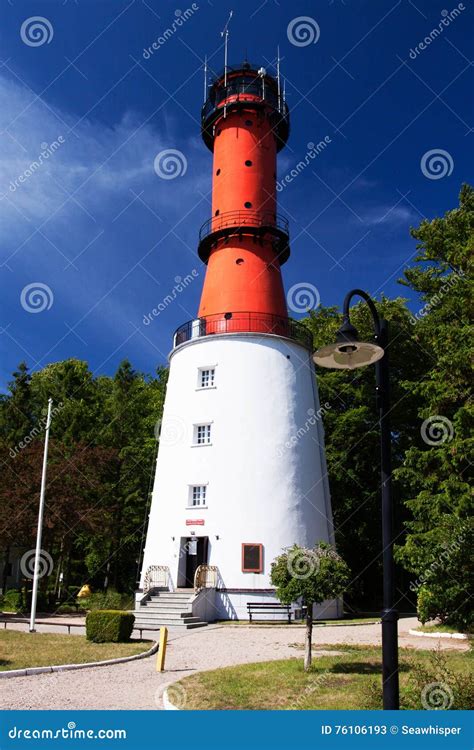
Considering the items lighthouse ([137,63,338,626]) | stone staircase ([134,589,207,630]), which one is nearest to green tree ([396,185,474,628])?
lighthouse ([137,63,338,626])

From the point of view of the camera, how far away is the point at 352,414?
34.1 metres

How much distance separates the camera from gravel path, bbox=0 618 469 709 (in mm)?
9959

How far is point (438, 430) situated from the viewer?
80.1ft

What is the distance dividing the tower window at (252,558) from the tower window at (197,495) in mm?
2749

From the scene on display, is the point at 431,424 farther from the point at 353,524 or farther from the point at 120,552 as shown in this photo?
the point at 120,552

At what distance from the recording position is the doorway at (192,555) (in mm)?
27484

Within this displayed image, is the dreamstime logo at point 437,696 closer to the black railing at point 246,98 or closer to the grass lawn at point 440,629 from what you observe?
the grass lawn at point 440,629

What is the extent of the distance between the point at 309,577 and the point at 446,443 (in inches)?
439

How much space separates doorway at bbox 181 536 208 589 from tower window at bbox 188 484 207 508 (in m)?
1.43

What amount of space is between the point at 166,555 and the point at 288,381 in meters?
9.37

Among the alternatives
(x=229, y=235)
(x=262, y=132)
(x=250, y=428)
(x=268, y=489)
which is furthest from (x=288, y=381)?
(x=262, y=132)
